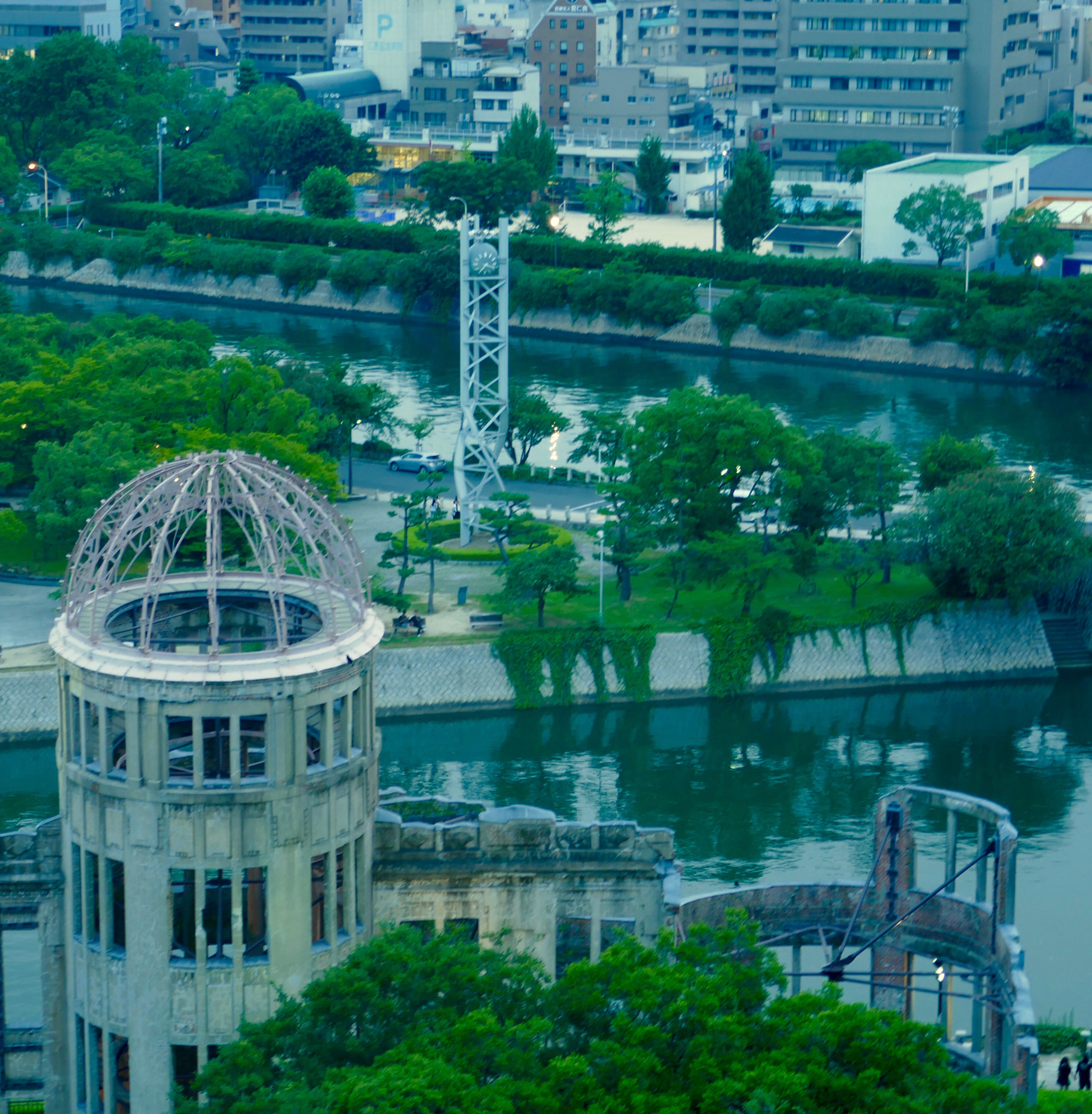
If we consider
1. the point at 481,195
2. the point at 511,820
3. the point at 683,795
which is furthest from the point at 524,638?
the point at 481,195

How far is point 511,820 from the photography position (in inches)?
1490

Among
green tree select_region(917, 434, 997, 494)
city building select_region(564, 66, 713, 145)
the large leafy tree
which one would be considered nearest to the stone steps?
green tree select_region(917, 434, 997, 494)

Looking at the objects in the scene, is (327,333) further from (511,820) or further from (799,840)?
(511,820)

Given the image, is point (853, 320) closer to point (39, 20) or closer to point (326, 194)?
point (326, 194)

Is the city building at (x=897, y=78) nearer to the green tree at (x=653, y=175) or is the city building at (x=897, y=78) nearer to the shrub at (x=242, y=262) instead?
the green tree at (x=653, y=175)

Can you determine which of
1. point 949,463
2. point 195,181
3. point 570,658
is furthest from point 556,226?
point 570,658

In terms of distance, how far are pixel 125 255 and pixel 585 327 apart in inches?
1142

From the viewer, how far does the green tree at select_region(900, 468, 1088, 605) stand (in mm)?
68438

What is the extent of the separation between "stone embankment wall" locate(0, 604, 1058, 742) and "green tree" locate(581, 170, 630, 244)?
66.1 m

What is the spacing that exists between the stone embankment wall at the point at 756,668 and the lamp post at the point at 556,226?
6562cm

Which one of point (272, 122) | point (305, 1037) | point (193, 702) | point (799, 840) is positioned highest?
point (272, 122)

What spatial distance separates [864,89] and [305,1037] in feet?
432

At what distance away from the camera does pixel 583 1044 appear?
30.6 meters

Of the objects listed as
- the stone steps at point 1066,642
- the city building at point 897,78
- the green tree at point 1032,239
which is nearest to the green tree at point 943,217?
the green tree at point 1032,239
